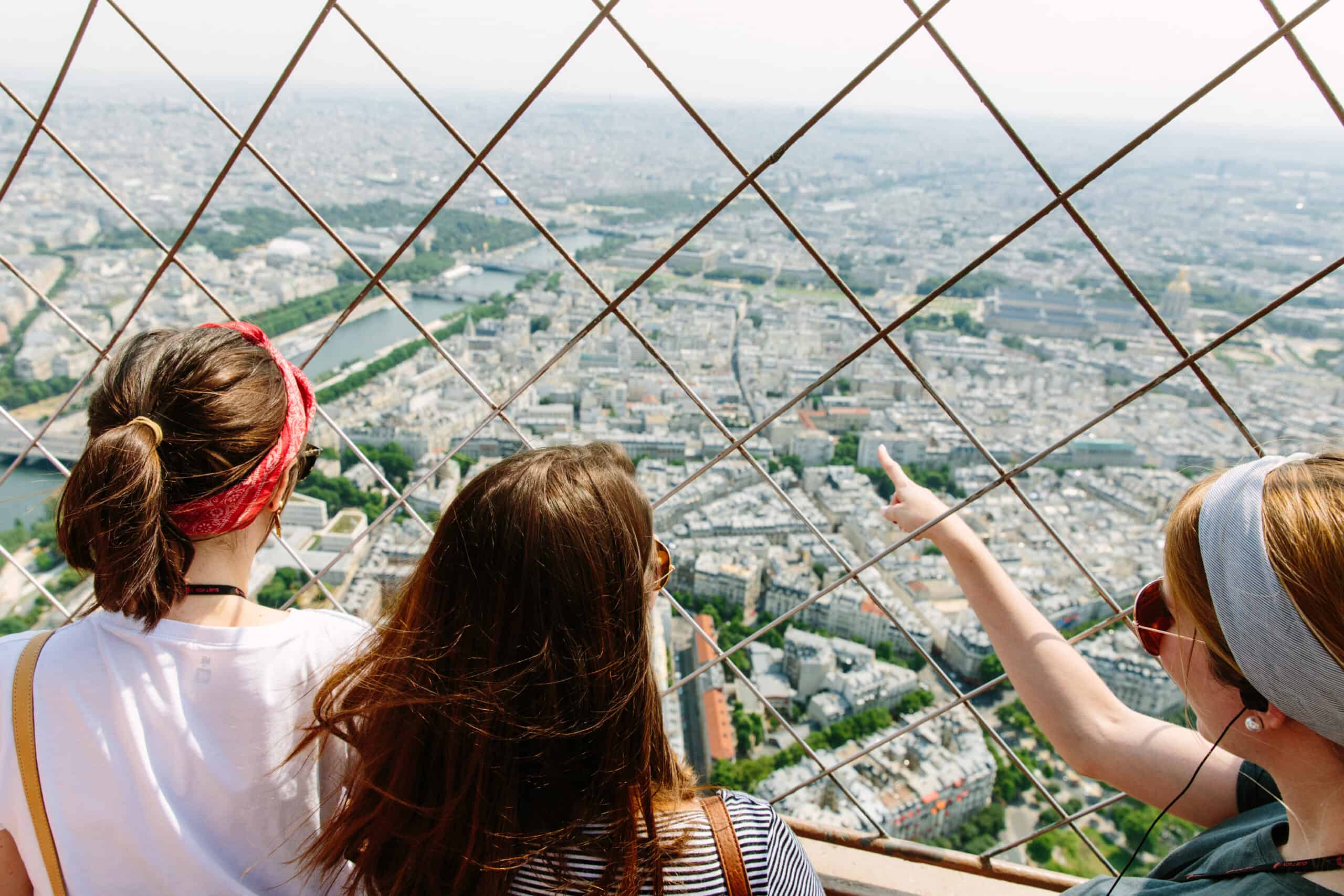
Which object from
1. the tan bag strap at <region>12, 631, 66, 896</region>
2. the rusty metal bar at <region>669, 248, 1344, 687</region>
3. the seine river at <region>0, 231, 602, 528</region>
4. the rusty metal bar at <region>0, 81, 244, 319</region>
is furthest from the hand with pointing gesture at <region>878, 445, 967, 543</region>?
the seine river at <region>0, 231, 602, 528</region>

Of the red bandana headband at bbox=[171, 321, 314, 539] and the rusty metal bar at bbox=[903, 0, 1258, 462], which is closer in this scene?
the red bandana headband at bbox=[171, 321, 314, 539]

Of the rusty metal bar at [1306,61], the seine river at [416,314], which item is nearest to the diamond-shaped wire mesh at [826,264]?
the rusty metal bar at [1306,61]

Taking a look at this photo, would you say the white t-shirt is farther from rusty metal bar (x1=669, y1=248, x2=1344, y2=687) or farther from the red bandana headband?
rusty metal bar (x1=669, y1=248, x2=1344, y2=687)

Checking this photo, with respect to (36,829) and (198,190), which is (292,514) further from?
(198,190)

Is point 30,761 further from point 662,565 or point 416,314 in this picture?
point 416,314

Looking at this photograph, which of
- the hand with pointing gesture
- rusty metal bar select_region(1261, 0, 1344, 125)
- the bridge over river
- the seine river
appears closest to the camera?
rusty metal bar select_region(1261, 0, 1344, 125)

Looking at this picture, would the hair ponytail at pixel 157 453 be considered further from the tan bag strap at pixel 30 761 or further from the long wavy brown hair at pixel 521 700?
the long wavy brown hair at pixel 521 700

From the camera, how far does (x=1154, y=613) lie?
1.64ft

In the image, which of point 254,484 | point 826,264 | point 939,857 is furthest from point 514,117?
point 939,857

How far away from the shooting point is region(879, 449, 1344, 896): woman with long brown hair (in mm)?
387

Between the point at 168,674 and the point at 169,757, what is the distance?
0.05m

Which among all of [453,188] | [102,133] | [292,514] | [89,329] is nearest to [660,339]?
[292,514]

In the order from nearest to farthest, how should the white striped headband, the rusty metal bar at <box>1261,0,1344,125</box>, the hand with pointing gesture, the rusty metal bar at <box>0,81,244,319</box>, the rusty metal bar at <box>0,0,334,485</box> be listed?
the white striped headband < the rusty metal bar at <box>1261,0,1344,125</box> < the hand with pointing gesture < the rusty metal bar at <box>0,0,334,485</box> < the rusty metal bar at <box>0,81,244,319</box>

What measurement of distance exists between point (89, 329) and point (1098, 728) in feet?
35.4
